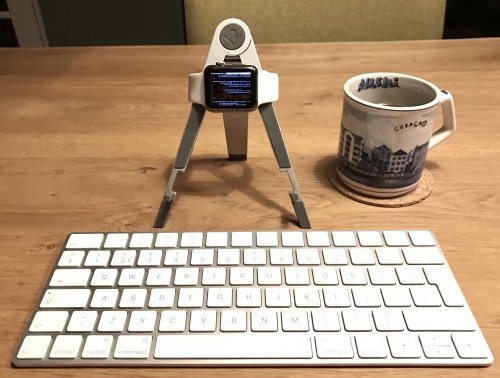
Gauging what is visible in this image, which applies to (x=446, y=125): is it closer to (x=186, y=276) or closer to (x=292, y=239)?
(x=292, y=239)

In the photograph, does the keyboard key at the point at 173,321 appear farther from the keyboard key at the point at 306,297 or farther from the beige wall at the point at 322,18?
the beige wall at the point at 322,18

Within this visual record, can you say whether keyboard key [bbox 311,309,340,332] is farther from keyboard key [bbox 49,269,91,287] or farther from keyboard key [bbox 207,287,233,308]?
keyboard key [bbox 49,269,91,287]

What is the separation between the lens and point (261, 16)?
114cm

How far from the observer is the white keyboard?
0.40m

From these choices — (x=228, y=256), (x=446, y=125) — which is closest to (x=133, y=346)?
(x=228, y=256)

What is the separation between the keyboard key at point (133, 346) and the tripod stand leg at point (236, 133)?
0.97ft

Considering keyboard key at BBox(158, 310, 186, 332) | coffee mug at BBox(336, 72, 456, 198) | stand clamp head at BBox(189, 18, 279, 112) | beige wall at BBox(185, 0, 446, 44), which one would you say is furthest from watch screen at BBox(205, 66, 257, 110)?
beige wall at BBox(185, 0, 446, 44)

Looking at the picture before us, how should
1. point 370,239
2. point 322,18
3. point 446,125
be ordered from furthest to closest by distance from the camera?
point 322,18, point 446,125, point 370,239

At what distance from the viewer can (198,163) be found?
67cm

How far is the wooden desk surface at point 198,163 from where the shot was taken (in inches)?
19.6

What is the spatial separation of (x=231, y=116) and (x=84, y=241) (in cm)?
23

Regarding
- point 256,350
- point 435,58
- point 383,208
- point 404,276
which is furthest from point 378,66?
point 256,350

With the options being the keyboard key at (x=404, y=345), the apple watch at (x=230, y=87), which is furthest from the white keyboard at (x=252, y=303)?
the apple watch at (x=230, y=87)

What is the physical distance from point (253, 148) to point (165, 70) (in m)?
0.34
